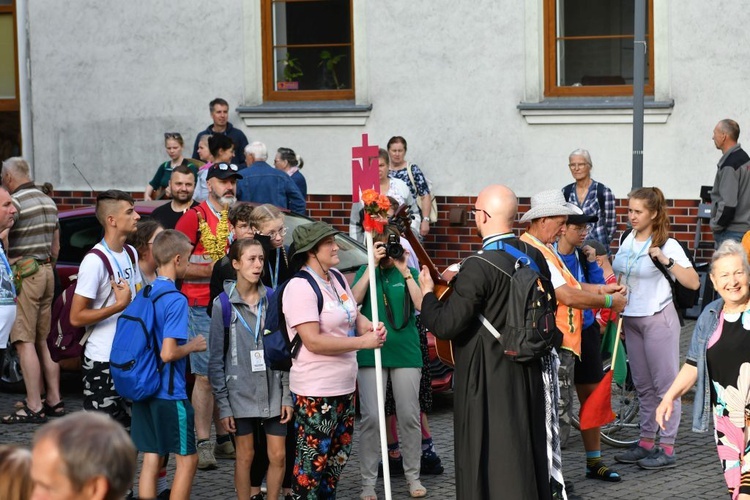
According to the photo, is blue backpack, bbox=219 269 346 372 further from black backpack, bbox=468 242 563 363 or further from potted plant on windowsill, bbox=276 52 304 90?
potted plant on windowsill, bbox=276 52 304 90

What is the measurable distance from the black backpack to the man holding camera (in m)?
1.63

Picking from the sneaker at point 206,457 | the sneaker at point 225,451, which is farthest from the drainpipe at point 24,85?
the sneaker at point 206,457

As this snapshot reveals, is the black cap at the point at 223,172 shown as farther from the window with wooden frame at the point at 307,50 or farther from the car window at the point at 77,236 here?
the window with wooden frame at the point at 307,50

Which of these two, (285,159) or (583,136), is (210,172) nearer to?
(285,159)

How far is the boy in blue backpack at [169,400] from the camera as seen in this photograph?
7059mm

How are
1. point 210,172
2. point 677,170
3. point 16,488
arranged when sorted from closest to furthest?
point 16,488
point 210,172
point 677,170

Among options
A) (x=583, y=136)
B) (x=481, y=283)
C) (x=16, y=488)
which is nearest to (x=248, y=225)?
(x=481, y=283)

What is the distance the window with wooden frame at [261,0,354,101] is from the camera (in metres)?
16.3

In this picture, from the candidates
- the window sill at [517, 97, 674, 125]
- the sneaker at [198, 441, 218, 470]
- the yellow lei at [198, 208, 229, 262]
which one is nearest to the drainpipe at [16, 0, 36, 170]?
the window sill at [517, 97, 674, 125]

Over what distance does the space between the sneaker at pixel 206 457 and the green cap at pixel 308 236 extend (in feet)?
7.33

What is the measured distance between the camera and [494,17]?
49.4 feet

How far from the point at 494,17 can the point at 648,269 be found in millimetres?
6828

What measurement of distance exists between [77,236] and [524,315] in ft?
19.5

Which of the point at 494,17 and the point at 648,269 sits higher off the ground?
the point at 494,17
